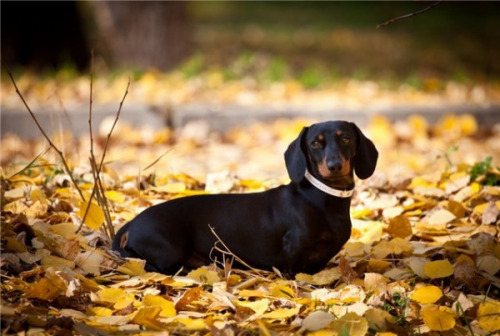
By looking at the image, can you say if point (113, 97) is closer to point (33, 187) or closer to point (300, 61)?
point (33, 187)

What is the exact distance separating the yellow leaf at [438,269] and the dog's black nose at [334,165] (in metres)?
0.64

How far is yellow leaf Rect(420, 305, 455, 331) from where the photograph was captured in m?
2.88

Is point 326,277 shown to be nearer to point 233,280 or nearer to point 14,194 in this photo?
point 233,280

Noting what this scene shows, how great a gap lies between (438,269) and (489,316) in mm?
383

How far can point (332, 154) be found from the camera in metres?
3.27

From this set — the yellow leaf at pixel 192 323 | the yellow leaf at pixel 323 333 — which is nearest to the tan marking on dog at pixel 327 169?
the yellow leaf at pixel 323 333

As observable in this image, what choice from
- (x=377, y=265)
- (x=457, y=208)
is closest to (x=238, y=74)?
(x=457, y=208)

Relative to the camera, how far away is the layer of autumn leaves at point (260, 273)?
283 centimetres

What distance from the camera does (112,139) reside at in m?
7.18

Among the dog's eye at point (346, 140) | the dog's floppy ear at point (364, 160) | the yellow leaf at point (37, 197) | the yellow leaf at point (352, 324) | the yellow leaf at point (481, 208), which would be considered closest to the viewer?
the yellow leaf at point (352, 324)

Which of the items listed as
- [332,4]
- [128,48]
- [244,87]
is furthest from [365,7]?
[244,87]

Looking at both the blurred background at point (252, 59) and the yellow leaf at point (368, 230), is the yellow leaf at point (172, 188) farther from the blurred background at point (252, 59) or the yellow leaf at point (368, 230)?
the yellow leaf at point (368, 230)

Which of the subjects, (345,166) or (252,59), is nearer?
(345,166)

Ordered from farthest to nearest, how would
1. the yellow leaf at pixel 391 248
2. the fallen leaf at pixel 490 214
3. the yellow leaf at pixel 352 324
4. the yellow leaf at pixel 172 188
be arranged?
the yellow leaf at pixel 172 188 → the fallen leaf at pixel 490 214 → the yellow leaf at pixel 391 248 → the yellow leaf at pixel 352 324
